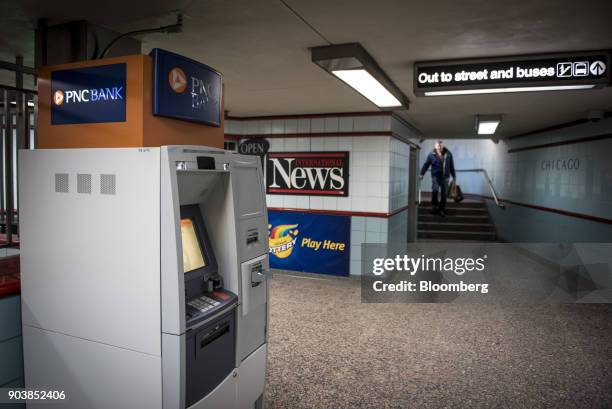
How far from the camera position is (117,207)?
203 cm

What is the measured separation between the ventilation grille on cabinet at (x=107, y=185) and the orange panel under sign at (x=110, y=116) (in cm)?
16

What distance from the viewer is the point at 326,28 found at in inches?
108

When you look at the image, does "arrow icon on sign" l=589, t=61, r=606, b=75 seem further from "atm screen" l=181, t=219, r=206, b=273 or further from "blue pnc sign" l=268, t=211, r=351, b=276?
"blue pnc sign" l=268, t=211, r=351, b=276

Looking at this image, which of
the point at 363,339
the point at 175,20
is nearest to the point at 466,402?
the point at 363,339

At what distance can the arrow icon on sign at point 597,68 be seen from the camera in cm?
302

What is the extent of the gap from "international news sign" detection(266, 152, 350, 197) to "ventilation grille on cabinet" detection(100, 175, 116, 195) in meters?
4.74

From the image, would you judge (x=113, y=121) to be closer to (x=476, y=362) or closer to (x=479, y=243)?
(x=476, y=362)

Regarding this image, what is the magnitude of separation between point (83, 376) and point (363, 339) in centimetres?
274

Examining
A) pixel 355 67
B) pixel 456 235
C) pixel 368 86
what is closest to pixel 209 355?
pixel 355 67

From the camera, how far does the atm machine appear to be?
1.95 meters

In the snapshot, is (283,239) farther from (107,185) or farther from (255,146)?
(107,185)

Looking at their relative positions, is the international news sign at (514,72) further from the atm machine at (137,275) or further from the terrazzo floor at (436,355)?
the terrazzo floor at (436,355)

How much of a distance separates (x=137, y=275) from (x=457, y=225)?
31.2 ft

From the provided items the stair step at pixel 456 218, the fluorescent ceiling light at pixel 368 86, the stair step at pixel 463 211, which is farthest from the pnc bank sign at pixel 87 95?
the stair step at pixel 463 211
